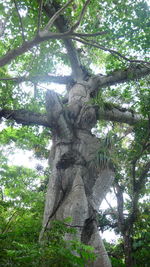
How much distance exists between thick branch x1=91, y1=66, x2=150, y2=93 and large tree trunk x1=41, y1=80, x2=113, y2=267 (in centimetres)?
142

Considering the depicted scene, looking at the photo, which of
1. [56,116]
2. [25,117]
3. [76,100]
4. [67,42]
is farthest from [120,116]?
[67,42]

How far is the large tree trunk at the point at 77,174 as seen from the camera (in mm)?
4570

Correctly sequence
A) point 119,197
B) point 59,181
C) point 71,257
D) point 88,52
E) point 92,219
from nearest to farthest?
point 71,257 → point 92,219 → point 59,181 → point 119,197 → point 88,52

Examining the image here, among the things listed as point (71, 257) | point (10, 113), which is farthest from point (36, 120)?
point (71, 257)

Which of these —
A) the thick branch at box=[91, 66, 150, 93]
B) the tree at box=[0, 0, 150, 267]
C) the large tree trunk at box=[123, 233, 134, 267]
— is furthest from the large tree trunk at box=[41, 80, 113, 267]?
the thick branch at box=[91, 66, 150, 93]

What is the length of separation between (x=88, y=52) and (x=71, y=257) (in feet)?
32.6

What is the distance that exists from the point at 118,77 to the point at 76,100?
1971mm

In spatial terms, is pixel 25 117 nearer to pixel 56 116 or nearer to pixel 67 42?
pixel 56 116

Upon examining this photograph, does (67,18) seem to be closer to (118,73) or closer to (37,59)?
(37,59)

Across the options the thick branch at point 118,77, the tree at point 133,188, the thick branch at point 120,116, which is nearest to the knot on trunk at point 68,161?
the tree at point 133,188

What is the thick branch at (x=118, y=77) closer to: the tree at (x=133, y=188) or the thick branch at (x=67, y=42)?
the thick branch at (x=67, y=42)

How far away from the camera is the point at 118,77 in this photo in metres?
8.02

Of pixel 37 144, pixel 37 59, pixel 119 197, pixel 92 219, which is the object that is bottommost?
pixel 92 219

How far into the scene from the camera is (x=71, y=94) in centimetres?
768
